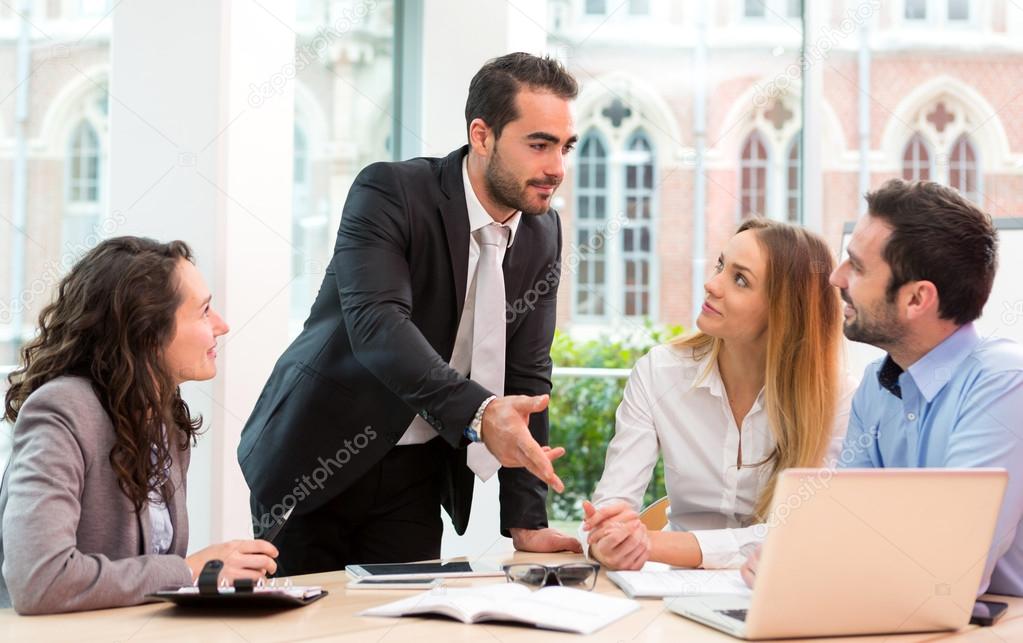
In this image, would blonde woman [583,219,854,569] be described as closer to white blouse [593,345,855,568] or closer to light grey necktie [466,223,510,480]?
white blouse [593,345,855,568]

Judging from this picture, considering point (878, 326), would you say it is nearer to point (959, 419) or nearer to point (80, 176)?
point (959, 419)

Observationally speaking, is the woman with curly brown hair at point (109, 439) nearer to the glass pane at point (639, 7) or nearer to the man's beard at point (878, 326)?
the man's beard at point (878, 326)

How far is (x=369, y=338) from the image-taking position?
85.4 inches

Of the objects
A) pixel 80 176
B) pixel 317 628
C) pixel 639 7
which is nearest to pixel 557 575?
pixel 317 628

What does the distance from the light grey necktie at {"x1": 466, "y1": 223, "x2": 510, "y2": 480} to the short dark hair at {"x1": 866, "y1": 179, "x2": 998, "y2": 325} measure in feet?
2.76

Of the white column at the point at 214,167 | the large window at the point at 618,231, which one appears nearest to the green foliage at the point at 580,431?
the white column at the point at 214,167

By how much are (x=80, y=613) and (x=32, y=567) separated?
0.10 m

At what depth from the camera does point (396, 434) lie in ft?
7.58

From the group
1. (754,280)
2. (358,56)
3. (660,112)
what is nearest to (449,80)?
(358,56)

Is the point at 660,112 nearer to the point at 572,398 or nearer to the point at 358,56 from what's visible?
the point at 572,398

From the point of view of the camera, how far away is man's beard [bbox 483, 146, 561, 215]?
2342mm

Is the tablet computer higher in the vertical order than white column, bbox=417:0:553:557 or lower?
lower

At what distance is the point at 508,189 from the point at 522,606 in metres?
1.09

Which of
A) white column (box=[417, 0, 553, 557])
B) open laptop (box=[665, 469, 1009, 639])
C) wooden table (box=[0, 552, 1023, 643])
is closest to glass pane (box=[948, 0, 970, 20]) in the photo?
white column (box=[417, 0, 553, 557])
